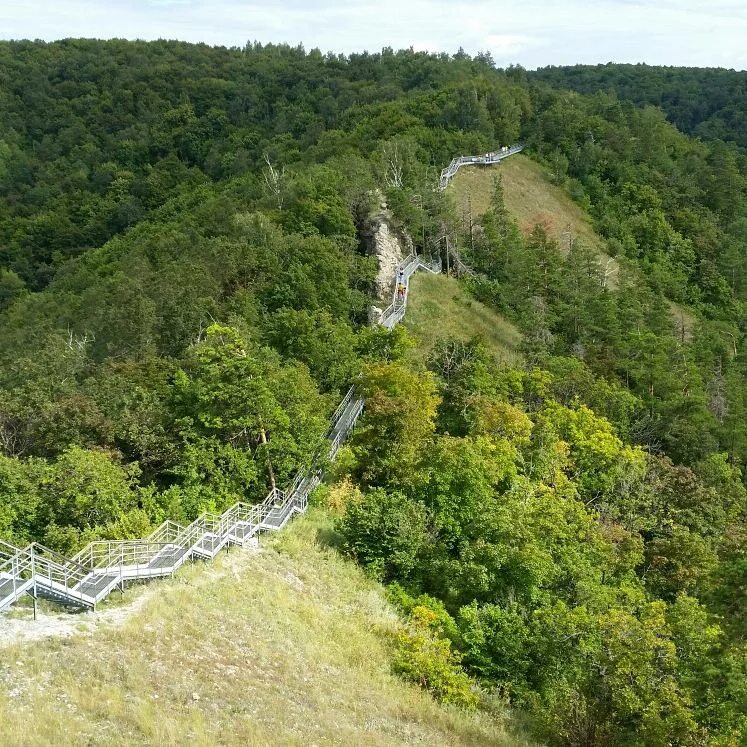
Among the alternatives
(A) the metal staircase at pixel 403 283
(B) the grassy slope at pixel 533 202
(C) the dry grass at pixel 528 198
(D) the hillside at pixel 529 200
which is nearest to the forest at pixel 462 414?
(A) the metal staircase at pixel 403 283

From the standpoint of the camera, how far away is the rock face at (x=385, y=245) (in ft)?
208

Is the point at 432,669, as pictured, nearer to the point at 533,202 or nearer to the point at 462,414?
the point at 462,414

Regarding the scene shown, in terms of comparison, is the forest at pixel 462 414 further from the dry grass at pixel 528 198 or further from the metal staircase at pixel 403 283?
the dry grass at pixel 528 198

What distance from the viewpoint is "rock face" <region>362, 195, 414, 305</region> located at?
63.2 m

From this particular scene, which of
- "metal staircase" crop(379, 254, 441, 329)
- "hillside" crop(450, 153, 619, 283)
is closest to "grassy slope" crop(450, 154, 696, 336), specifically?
"hillside" crop(450, 153, 619, 283)

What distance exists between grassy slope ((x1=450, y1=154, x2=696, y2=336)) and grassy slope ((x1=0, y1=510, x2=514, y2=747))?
6358cm

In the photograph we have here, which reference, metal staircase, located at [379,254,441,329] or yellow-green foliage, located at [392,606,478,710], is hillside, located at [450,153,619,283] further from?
yellow-green foliage, located at [392,606,478,710]

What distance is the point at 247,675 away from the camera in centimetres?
2131

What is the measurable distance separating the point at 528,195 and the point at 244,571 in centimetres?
8171

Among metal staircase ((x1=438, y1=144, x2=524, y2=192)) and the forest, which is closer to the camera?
the forest

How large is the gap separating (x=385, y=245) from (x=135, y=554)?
149ft

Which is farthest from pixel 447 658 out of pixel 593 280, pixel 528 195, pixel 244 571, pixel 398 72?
pixel 398 72

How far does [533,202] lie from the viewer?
99.1m

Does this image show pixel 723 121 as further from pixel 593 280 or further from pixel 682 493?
pixel 682 493
